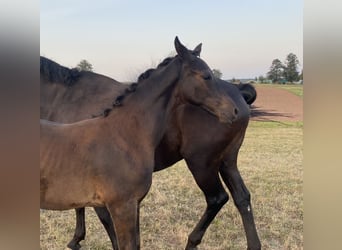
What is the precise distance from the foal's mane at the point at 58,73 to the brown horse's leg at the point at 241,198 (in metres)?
1.51

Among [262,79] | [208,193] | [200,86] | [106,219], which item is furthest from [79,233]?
[262,79]

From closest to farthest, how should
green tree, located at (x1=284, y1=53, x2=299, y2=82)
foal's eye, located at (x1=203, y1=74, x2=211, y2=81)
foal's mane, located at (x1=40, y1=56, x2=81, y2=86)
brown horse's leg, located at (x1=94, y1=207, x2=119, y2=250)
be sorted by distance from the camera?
green tree, located at (x1=284, y1=53, x2=299, y2=82)
foal's eye, located at (x1=203, y1=74, x2=211, y2=81)
brown horse's leg, located at (x1=94, y1=207, x2=119, y2=250)
foal's mane, located at (x1=40, y1=56, x2=81, y2=86)

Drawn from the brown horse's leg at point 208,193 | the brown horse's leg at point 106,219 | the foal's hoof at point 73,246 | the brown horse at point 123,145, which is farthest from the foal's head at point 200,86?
the foal's hoof at point 73,246

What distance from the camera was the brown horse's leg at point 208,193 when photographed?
9.98 feet

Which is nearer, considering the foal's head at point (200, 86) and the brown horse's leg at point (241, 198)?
the foal's head at point (200, 86)

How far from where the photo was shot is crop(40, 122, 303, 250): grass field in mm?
3400

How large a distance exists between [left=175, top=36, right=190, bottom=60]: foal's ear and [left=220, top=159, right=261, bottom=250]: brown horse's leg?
48.3 inches

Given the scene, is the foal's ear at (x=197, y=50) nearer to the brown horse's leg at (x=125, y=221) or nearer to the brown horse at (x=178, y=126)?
the brown horse at (x=178, y=126)

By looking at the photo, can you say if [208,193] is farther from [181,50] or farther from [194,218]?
[181,50]

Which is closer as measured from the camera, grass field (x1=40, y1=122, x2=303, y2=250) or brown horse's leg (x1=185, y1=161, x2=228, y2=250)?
brown horse's leg (x1=185, y1=161, x2=228, y2=250)

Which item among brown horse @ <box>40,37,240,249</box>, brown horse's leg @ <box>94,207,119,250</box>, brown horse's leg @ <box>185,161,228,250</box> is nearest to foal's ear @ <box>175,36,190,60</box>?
brown horse @ <box>40,37,240,249</box>

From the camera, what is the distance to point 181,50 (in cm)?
224

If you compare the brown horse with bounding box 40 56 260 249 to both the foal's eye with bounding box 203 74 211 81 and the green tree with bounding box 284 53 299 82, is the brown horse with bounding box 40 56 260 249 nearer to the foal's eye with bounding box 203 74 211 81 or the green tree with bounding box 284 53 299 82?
the green tree with bounding box 284 53 299 82

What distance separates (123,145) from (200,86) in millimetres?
600
